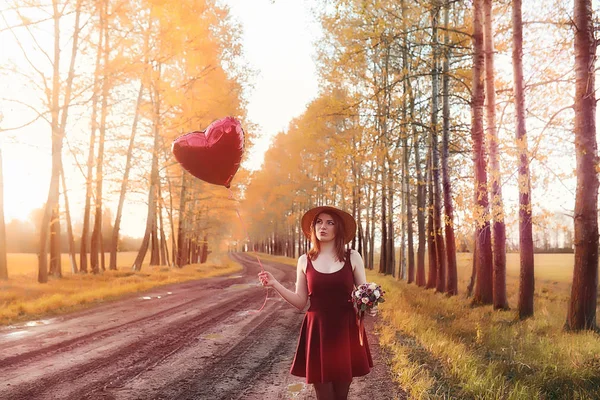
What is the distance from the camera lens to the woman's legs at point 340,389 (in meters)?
3.19

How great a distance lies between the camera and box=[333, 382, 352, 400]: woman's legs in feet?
10.5

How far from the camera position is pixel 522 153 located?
746cm

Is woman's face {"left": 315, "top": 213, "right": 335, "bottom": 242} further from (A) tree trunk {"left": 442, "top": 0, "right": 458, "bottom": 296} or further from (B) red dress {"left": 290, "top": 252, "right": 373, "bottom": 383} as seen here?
(A) tree trunk {"left": 442, "top": 0, "right": 458, "bottom": 296}

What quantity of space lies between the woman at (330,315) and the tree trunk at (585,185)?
511cm

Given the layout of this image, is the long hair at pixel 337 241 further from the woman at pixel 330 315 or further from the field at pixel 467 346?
the field at pixel 467 346

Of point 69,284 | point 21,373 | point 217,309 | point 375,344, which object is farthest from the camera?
point 69,284

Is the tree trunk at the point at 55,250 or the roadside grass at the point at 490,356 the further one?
the tree trunk at the point at 55,250

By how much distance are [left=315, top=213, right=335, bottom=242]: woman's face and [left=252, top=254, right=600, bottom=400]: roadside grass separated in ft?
6.87

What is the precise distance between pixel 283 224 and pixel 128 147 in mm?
25300

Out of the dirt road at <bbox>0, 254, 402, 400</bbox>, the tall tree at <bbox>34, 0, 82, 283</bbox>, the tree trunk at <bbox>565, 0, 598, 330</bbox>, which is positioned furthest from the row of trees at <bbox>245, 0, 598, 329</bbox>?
the tall tree at <bbox>34, 0, 82, 283</bbox>

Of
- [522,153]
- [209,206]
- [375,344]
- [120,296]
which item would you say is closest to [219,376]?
[375,344]

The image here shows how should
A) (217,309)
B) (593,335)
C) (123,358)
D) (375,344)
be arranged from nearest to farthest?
(123,358)
(593,335)
(375,344)
(217,309)

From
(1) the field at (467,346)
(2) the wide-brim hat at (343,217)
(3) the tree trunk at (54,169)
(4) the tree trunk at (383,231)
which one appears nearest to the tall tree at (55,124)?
(3) the tree trunk at (54,169)

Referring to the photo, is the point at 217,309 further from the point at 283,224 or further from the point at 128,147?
the point at 283,224
